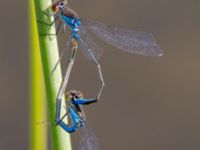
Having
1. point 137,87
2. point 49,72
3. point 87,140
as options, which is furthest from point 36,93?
point 137,87

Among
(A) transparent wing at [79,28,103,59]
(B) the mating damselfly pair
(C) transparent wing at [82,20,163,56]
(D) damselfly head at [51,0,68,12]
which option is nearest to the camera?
(D) damselfly head at [51,0,68,12]

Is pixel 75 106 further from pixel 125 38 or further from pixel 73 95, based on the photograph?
pixel 125 38

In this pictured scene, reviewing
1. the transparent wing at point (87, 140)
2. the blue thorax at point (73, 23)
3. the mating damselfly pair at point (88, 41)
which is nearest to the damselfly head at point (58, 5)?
the mating damselfly pair at point (88, 41)

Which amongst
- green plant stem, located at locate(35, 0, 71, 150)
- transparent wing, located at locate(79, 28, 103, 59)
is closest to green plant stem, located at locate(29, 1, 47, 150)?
green plant stem, located at locate(35, 0, 71, 150)

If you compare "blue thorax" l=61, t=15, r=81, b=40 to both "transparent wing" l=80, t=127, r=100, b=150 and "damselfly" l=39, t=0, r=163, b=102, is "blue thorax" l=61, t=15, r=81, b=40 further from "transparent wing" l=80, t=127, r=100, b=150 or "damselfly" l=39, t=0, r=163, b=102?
"transparent wing" l=80, t=127, r=100, b=150

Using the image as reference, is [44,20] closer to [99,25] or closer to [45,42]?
[45,42]

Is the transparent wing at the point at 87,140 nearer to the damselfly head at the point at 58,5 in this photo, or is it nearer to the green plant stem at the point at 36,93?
the green plant stem at the point at 36,93
